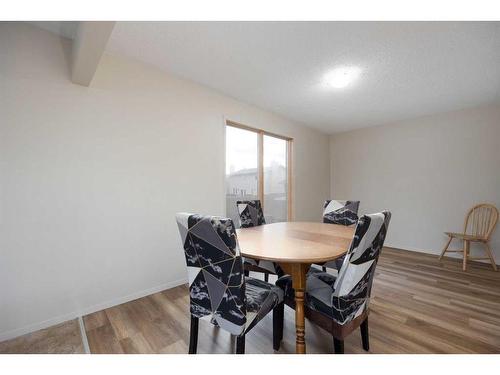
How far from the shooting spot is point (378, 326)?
1.73m

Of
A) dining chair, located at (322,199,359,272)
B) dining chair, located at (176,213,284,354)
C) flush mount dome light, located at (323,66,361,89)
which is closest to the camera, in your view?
dining chair, located at (176,213,284,354)

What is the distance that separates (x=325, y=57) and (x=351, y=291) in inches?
80.2

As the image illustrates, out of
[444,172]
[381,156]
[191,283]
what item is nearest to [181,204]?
[191,283]

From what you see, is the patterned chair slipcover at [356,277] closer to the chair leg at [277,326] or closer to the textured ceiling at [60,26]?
the chair leg at [277,326]

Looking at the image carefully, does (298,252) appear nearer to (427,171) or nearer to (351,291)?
(351,291)

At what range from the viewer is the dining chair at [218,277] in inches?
41.8

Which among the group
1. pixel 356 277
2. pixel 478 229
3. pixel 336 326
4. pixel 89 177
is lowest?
pixel 336 326

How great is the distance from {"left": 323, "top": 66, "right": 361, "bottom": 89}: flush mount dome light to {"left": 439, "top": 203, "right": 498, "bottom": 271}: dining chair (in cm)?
270

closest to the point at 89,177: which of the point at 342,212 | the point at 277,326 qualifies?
the point at 277,326

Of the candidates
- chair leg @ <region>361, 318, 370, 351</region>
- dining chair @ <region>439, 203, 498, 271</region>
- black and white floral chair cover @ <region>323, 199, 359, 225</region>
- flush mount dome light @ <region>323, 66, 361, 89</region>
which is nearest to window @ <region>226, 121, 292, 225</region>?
black and white floral chair cover @ <region>323, 199, 359, 225</region>

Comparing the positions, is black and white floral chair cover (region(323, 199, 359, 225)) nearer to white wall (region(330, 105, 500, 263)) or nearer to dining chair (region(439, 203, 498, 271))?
dining chair (region(439, 203, 498, 271))

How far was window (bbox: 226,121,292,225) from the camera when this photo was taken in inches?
125

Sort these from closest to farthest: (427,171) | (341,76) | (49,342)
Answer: (49,342), (341,76), (427,171)
